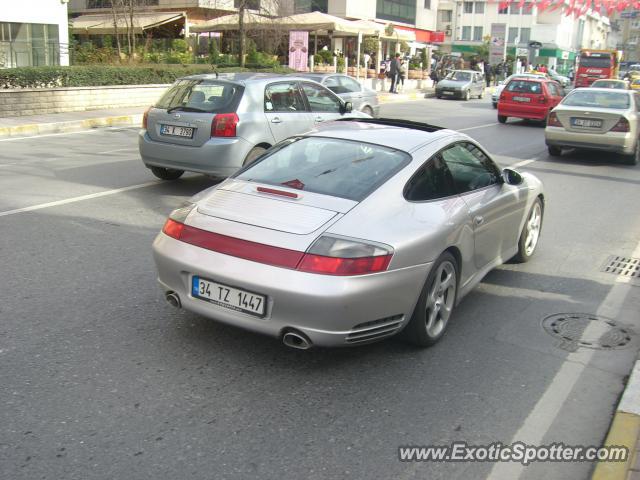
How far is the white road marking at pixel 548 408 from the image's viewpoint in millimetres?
3350

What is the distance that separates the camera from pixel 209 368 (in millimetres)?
4137

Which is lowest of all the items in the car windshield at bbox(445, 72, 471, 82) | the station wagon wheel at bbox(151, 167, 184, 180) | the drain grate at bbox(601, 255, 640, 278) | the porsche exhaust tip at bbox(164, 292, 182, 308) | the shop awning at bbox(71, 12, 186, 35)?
the drain grate at bbox(601, 255, 640, 278)

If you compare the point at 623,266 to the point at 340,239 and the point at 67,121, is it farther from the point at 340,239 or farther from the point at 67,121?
the point at 67,121

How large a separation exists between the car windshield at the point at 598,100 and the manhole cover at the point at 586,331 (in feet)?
33.2

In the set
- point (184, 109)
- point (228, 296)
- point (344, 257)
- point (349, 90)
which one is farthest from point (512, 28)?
point (228, 296)

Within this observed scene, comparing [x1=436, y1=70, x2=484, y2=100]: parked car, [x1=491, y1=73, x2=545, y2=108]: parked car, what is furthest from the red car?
[x1=436, y1=70, x2=484, y2=100]: parked car

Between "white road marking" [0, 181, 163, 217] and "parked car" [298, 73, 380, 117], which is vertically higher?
"parked car" [298, 73, 380, 117]

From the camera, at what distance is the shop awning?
133 ft

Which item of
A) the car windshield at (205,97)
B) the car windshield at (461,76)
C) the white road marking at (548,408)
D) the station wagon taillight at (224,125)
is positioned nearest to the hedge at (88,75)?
the car windshield at (205,97)

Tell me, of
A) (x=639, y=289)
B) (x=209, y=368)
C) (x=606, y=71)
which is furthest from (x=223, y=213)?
(x=606, y=71)

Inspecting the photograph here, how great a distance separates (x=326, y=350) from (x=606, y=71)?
149ft

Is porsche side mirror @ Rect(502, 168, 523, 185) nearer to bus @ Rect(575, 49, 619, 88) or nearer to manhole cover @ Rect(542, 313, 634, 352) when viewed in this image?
manhole cover @ Rect(542, 313, 634, 352)

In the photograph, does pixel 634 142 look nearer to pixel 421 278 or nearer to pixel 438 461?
pixel 421 278

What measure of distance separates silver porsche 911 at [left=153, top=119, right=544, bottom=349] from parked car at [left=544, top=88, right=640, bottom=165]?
945cm
